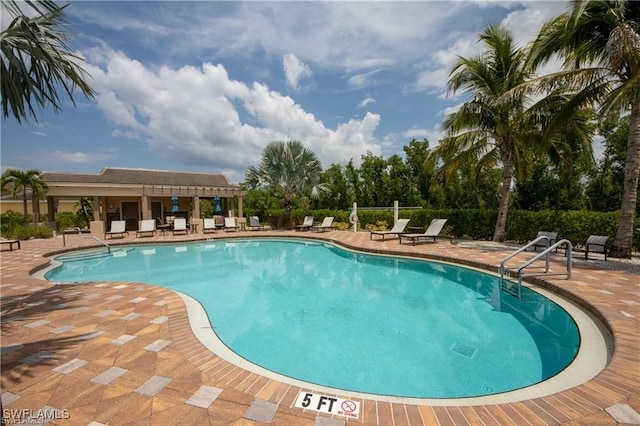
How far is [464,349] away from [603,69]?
9.56 m

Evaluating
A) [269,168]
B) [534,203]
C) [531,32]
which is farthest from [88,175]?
[534,203]

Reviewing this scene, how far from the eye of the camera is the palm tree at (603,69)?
26.3 ft

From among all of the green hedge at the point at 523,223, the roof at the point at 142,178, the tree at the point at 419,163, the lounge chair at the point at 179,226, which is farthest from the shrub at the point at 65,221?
the tree at the point at 419,163

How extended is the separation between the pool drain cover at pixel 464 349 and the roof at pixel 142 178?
2378 cm

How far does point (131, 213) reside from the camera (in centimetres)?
2419

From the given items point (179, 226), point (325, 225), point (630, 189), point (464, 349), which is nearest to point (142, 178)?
point (179, 226)

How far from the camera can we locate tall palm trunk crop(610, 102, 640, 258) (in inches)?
344

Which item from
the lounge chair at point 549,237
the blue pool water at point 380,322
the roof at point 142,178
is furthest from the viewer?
the roof at point 142,178

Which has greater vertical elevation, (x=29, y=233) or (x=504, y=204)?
(x=504, y=204)

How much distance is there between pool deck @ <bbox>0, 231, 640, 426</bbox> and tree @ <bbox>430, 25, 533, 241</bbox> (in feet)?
28.2

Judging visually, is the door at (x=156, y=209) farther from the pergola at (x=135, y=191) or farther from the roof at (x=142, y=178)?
the roof at (x=142, y=178)

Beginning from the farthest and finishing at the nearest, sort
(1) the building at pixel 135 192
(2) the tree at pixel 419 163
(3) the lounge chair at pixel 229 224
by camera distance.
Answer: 1. (2) the tree at pixel 419 163
2. (3) the lounge chair at pixel 229 224
3. (1) the building at pixel 135 192

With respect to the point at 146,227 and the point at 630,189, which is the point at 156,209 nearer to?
the point at 146,227

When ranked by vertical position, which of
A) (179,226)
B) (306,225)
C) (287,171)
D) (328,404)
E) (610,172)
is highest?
(287,171)
